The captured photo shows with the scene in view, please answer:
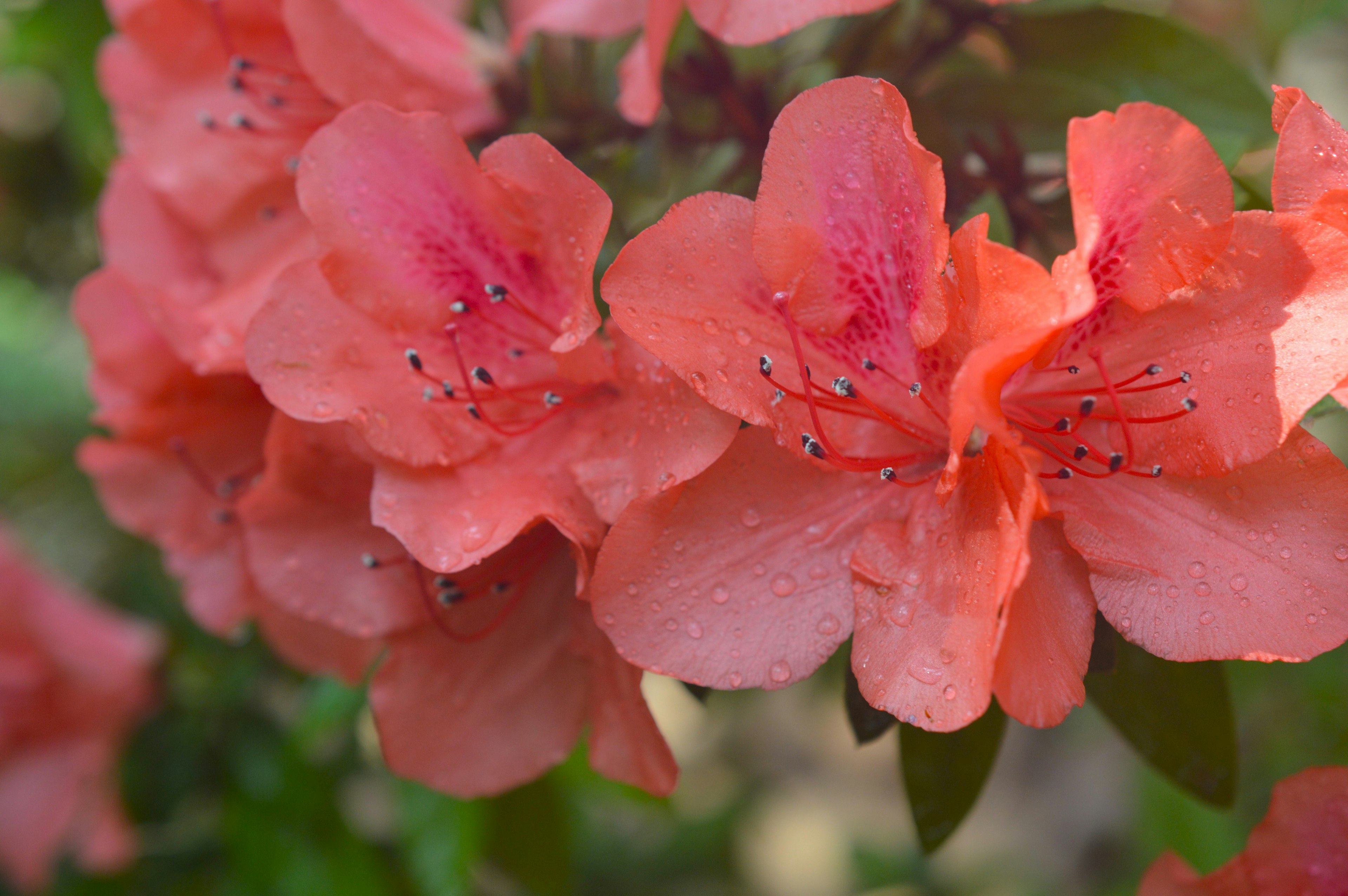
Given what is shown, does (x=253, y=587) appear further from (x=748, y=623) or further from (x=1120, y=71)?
(x=1120, y=71)

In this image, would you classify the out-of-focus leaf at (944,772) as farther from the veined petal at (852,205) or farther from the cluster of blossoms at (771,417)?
the veined petal at (852,205)

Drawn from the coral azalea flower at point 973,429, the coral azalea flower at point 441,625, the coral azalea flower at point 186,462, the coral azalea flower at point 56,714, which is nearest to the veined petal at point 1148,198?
the coral azalea flower at point 973,429

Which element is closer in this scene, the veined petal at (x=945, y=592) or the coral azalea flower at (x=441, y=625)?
the veined petal at (x=945, y=592)

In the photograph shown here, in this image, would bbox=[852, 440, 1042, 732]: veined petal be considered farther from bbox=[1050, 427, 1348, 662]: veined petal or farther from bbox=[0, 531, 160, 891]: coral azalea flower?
bbox=[0, 531, 160, 891]: coral azalea flower

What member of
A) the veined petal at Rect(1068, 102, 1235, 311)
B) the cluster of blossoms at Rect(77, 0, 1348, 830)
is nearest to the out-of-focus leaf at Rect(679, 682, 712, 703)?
the cluster of blossoms at Rect(77, 0, 1348, 830)

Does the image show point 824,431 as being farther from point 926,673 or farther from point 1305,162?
point 1305,162

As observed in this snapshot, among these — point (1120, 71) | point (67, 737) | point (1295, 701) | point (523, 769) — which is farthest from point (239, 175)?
point (1295, 701)

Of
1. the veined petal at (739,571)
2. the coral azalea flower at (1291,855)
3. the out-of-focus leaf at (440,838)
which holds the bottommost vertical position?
the out-of-focus leaf at (440,838)
